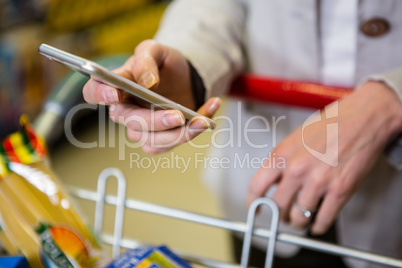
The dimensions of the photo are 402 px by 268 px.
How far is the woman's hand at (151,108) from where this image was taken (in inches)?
12.8

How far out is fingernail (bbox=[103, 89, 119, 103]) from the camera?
304 millimetres

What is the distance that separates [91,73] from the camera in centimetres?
27

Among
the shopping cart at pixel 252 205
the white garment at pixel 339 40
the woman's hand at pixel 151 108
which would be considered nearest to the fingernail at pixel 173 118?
the woman's hand at pixel 151 108

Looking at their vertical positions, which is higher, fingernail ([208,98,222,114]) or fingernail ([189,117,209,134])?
fingernail ([208,98,222,114])

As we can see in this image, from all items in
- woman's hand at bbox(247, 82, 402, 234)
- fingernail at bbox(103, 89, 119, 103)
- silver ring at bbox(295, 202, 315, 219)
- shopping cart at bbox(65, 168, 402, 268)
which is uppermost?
fingernail at bbox(103, 89, 119, 103)

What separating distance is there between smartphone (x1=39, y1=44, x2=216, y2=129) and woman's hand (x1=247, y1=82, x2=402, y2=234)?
0.46 ft

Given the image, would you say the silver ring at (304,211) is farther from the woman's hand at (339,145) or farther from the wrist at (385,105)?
the wrist at (385,105)

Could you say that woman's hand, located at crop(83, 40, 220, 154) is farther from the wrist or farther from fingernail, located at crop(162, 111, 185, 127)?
the wrist

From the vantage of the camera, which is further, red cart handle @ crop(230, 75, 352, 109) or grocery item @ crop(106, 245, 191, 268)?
red cart handle @ crop(230, 75, 352, 109)

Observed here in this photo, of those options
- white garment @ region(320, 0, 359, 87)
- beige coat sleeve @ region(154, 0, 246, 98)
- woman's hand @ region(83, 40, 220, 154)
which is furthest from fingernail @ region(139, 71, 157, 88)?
white garment @ region(320, 0, 359, 87)

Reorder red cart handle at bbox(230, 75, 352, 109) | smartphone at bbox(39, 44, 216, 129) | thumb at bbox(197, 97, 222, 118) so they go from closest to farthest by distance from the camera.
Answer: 1. smartphone at bbox(39, 44, 216, 129)
2. thumb at bbox(197, 97, 222, 118)
3. red cart handle at bbox(230, 75, 352, 109)

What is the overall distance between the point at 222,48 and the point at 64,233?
322 mm

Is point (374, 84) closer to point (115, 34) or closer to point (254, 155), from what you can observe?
point (254, 155)

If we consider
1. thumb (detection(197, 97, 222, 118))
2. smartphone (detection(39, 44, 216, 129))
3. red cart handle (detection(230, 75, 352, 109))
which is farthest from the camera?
red cart handle (detection(230, 75, 352, 109))
